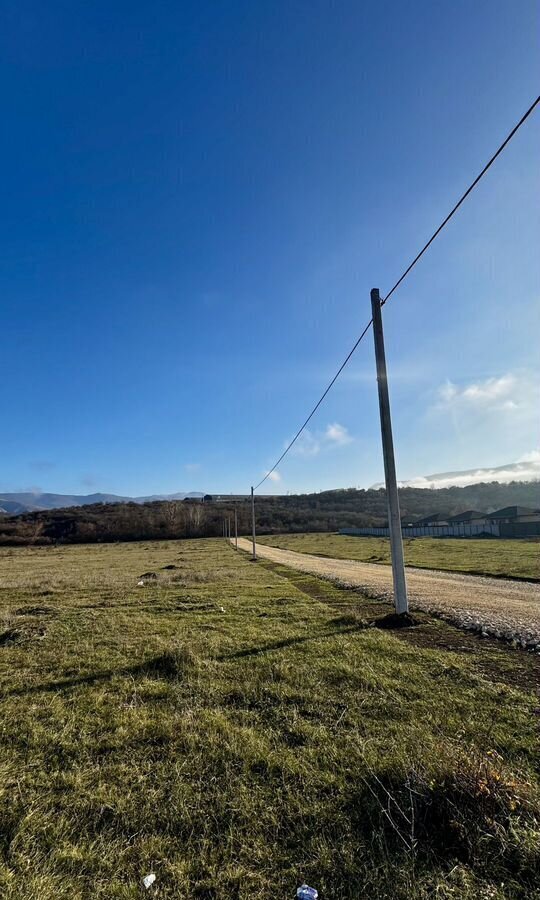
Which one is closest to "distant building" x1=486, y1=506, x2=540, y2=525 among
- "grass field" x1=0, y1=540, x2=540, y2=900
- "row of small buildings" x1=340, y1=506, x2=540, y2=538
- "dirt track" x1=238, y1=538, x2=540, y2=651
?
"row of small buildings" x1=340, y1=506, x2=540, y2=538

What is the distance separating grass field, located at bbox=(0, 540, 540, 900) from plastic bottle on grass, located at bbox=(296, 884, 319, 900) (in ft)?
0.32

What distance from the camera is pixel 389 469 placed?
10.7m

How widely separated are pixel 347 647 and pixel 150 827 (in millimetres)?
5323

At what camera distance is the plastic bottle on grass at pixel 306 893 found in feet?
8.30

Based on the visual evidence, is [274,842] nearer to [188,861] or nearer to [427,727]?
[188,861]

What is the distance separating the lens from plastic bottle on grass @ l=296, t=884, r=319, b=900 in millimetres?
2529

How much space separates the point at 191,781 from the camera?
3.86 metres

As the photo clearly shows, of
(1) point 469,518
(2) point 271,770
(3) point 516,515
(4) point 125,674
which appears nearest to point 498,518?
(3) point 516,515

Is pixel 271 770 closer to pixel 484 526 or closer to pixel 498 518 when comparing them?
pixel 484 526

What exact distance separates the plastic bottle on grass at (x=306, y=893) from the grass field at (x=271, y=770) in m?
0.10

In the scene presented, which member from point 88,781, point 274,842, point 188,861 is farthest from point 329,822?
→ point 88,781

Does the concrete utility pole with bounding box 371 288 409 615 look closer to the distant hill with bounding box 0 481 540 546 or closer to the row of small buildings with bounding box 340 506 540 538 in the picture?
the row of small buildings with bounding box 340 506 540 538

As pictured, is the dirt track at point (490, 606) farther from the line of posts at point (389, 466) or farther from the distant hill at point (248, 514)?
the distant hill at point (248, 514)

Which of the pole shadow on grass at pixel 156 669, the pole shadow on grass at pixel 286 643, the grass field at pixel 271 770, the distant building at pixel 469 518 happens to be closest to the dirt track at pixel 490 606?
the grass field at pixel 271 770
